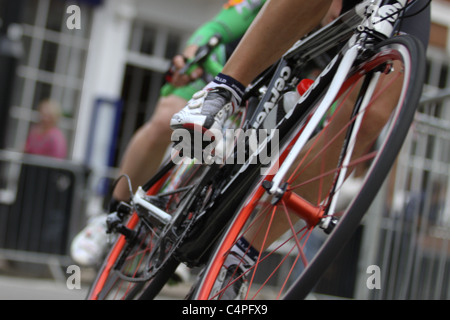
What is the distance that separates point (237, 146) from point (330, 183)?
0.29 meters

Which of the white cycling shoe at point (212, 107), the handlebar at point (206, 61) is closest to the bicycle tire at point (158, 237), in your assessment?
the white cycling shoe at point (212, 107)

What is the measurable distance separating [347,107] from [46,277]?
428 cm

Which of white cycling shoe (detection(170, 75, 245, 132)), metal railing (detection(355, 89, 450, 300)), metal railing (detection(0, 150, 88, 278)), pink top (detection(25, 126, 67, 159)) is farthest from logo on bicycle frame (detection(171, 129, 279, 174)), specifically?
pink top (detection(25, 126, 67, 159))

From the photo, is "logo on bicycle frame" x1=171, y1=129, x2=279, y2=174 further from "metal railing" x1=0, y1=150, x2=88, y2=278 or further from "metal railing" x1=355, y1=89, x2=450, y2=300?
"metal railing" x1=0, y1=150, x2=88, y2=278

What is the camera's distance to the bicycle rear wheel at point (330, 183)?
3.97ft

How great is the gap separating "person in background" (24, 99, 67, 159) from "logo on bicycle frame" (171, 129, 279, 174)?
16.6 feet

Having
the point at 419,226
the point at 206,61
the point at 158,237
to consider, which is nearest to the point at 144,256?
the point at 158,237

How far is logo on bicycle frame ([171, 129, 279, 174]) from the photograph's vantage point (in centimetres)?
159

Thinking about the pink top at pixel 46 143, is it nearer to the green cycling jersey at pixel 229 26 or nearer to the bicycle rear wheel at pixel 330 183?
the green cycling jersey at pixel 229 26

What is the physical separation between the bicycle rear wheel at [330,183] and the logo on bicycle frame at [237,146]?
0.21 feet

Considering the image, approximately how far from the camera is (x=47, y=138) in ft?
21.6

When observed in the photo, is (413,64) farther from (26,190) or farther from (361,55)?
(26,190)
